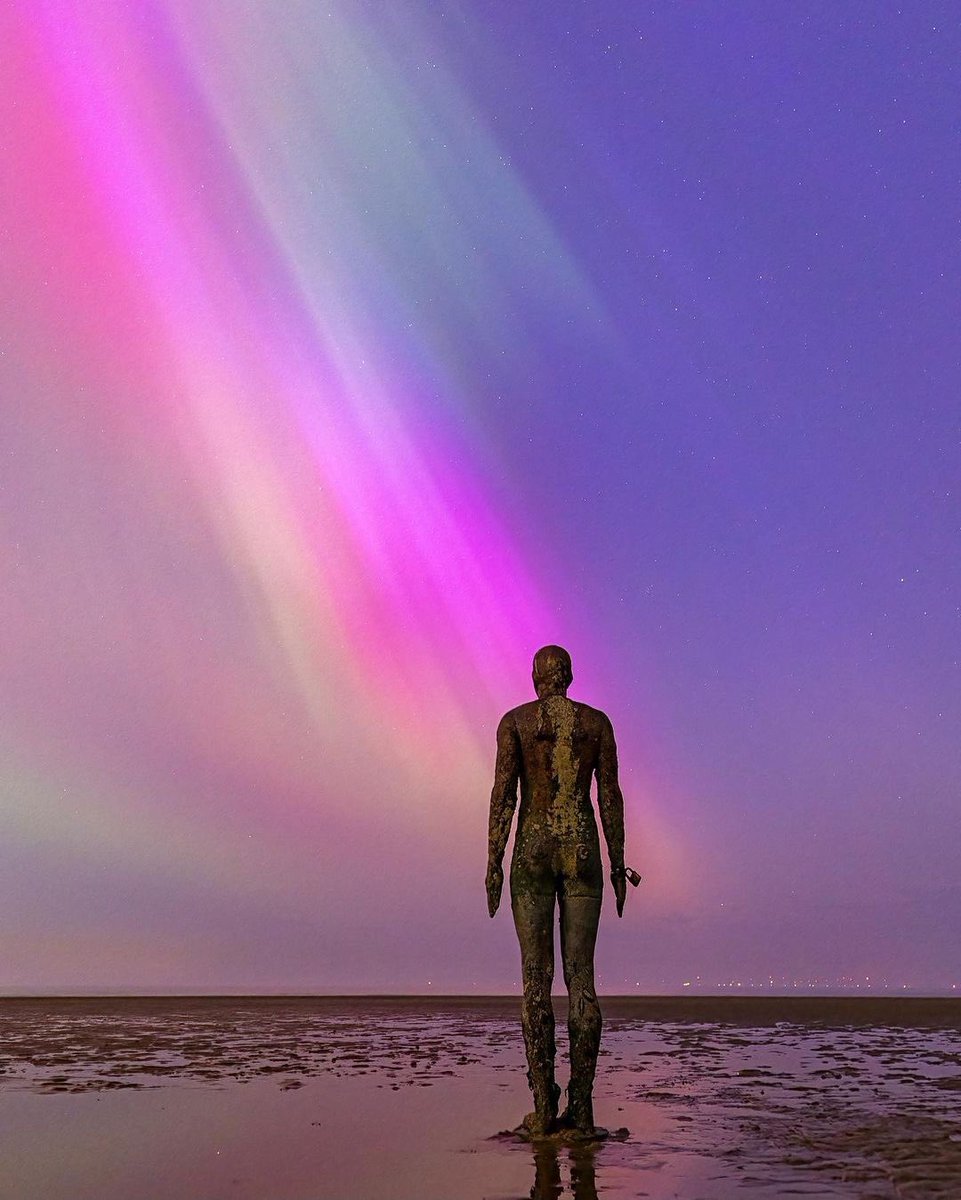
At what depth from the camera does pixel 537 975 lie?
845 centimetres

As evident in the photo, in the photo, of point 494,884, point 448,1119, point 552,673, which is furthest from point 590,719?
point 448,1119

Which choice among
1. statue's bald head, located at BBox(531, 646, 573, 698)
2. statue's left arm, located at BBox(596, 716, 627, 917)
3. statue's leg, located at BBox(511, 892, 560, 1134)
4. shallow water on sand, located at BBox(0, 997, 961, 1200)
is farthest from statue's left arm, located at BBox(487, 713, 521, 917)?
shallow water on sand, located at BBox(0, 997, 961, 1200)

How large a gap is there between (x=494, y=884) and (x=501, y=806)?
0.62m

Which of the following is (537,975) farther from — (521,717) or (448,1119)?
(521,717)

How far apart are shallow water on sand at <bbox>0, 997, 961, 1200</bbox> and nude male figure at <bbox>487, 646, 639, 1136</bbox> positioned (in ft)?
2.68

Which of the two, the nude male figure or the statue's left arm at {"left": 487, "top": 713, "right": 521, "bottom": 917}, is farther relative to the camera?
the statue's left arm at {"left": 487, "top": 713, "right": 521, "bottom": 917}

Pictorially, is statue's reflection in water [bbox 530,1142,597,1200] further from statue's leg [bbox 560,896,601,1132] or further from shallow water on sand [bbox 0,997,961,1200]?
statue's leg [bbox 560,896,601,1132]

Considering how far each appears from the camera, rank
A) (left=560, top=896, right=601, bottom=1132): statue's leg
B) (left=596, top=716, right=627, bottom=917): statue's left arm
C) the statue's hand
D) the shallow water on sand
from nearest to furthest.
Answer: the shallow water on sand → (left=560, top=896, right=601, bottom=1132): statue's leg → the statue's hand → (left=596, top=716, right=627, bottom=917): statue's left arm

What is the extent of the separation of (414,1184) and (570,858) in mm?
2952

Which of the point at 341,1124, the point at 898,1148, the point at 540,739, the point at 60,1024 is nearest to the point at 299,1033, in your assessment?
the point at 60,1024

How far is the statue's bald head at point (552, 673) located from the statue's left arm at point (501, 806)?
0.45m

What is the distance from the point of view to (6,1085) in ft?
36.3

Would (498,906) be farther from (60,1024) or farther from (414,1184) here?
(60,1024)

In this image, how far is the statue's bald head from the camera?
29.7 feet
